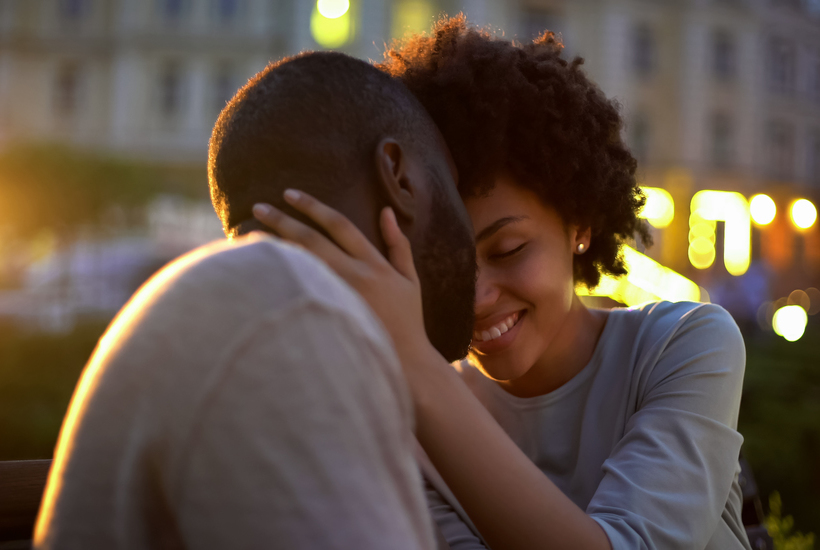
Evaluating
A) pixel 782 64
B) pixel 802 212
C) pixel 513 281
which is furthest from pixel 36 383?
pixel 782 64

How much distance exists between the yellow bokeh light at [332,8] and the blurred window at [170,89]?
19.4 ft

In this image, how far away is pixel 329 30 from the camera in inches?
995

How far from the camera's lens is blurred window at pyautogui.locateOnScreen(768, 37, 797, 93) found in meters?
32.3

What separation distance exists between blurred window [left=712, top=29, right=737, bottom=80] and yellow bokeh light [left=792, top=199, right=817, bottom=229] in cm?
637

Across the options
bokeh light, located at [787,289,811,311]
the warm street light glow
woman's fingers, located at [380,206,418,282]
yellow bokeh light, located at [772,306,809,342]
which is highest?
woman's fingers, located at [380,206,418,282]

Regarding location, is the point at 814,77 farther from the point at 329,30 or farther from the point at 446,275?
the point at 446,275

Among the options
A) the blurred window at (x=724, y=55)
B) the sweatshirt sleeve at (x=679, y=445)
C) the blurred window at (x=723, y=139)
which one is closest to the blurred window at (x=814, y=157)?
the blurred window at (x=723, y=139)

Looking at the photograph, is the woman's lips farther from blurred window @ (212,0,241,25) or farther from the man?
blurred window @ (212,0,241,25)

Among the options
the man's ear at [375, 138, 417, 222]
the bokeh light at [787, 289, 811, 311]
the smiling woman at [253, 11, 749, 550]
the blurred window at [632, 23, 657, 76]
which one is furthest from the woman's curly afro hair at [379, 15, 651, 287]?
the blurred window at [632, 23, 657, 76]

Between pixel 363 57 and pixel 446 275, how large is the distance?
84.6ft

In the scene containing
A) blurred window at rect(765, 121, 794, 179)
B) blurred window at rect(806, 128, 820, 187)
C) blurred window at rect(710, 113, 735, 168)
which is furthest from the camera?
blurred window at rect(806, 128, 820, 187)

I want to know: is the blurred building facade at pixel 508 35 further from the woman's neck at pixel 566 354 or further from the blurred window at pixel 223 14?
the woman's neck at pixel 566 354

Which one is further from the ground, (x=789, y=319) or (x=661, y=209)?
(x=661, y=209)

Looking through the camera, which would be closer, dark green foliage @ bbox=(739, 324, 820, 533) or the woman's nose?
the woman's nose
